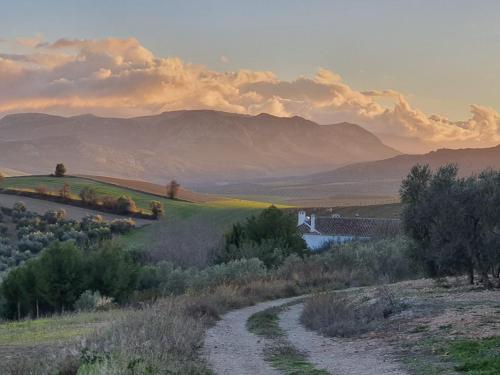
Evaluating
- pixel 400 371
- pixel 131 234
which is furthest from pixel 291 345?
pixel 131 234

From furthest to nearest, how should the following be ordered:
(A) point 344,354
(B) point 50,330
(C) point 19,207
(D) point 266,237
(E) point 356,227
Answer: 1. (C) point 19,207
2. (E) point 356,227
3. (D) point 266,237
4. (B) point 50,330
5. (A) point 344,354

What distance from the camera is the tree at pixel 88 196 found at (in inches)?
3578

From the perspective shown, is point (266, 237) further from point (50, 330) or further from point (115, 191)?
point (115, 191)

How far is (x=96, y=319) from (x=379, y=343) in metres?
9.68

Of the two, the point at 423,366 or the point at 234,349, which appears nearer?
the point at 423,366

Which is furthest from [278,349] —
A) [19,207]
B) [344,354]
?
[19,207]

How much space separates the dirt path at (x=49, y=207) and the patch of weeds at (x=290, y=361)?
215ft

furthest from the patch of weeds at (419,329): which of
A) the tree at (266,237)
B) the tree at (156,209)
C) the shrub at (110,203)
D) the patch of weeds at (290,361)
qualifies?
the shrub at (110,203)

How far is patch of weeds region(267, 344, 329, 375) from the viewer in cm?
1372

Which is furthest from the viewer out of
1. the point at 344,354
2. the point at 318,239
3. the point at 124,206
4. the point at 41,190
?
the point at 41,190

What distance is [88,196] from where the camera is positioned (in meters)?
92.4

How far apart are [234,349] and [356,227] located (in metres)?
58.4

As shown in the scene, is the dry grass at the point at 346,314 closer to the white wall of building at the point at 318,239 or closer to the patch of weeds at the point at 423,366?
the patch of weeds at the point at 423,366

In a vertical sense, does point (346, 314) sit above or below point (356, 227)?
above
